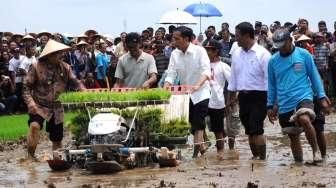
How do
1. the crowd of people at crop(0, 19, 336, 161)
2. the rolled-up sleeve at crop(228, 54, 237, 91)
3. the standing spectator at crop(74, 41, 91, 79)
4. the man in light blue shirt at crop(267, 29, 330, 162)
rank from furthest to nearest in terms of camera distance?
the standing spectator at crop(74, 41, 91, 79) → the rolled-up sleeve at crop(228, 54, 237, 91) → the crowd of people at crop(0, 19, 336, 161) → the man in light blue shirt at crop(267, 29, 330, 162)

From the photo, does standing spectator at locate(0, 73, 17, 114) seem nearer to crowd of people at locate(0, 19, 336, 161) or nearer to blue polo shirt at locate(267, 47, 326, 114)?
crowd of people at locate(0, 19, 336, 161)

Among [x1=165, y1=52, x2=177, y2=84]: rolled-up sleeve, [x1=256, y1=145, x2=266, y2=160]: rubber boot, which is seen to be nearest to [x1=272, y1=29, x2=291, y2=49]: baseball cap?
[x1=256, y1=145, x2=266, y2=160]: rubber boot

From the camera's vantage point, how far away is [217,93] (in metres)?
12.7

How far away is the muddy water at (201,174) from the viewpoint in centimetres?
919

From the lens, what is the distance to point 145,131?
36.1 ft

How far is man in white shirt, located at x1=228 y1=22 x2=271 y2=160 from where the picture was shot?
37.2ft

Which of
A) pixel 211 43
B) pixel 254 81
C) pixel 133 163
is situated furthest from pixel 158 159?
pixel 211 43

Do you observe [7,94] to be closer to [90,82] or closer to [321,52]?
[90,82]

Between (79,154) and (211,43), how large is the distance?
3.18 meters

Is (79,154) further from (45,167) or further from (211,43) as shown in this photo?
(211,43)

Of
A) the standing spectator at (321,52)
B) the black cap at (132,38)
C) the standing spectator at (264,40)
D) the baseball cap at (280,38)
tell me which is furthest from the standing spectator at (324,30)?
the baseball cap at (280,38)

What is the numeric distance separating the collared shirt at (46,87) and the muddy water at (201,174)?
0.82m

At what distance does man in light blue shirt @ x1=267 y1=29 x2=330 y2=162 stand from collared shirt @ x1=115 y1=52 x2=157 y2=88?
2.09m

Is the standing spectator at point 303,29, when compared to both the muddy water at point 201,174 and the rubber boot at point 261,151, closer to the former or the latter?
the muddy water at point 201,174
